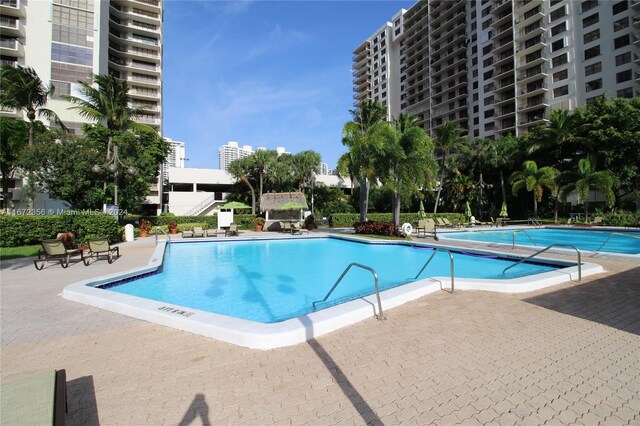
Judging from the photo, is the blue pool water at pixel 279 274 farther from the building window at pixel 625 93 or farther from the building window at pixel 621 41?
the building window at pixel 621 41

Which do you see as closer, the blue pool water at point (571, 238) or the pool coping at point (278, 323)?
the pool coping at point (278, 323)

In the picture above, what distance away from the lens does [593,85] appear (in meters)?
40.4

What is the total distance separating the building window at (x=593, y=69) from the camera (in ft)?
131

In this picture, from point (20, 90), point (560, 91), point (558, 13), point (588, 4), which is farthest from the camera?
point (558, 13)

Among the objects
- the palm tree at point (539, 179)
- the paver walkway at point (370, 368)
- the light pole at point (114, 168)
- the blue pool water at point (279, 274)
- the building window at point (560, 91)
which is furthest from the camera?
the building window at point (560, 91)

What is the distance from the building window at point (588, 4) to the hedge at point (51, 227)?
2320 inches

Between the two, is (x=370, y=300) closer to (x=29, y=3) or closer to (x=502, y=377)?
(x=502, y=377)

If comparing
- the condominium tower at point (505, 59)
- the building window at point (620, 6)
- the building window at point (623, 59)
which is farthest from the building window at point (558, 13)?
the building window at point (623, 59)

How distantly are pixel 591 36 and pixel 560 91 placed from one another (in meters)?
6.92

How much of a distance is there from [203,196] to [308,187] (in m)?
14.5

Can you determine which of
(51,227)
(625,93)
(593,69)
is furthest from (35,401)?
(593,69)

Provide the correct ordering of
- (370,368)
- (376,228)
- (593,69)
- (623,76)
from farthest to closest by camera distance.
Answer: (593,69) → (623,76) → (376,228) → (370,368)

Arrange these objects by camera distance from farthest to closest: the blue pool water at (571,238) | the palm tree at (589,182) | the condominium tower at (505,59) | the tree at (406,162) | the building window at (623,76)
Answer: the condominium tower at (505,59)
the building window at (623,76)
the palm tree at (589,182)
the tree at (406,162)
the blue pool water at (571,238)

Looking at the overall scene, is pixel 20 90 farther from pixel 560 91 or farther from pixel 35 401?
pixel 560 91
